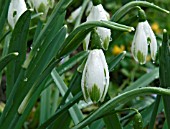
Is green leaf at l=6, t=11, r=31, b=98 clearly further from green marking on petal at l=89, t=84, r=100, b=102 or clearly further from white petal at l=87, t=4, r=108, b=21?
green marking on petal at l=89, t=84, r=100, b=102

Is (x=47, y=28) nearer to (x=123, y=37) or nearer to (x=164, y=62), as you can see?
(x=164, y=62)

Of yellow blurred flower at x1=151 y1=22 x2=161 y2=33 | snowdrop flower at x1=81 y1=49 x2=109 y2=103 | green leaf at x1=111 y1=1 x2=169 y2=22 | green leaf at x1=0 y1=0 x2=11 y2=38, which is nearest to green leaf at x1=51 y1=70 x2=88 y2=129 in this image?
green leaf at x1=0 y1=0 x2=11 y2=38

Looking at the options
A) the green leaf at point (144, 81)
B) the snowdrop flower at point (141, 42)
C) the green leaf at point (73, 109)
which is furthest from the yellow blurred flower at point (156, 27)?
the snowdrop flower at point (141, 42)

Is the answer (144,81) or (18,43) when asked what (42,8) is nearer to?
(18,43)

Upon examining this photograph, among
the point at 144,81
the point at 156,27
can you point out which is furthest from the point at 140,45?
the point at 156,27

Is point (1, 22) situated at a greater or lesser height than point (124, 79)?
greater

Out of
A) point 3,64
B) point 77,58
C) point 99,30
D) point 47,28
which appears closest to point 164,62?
point 99,30

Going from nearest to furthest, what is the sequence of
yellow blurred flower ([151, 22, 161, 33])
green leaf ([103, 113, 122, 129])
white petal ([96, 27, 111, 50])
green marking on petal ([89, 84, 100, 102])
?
green marking on petal ([89, 84, 100, 102])
white petal ([96, 27, 111, 50])
green leaf ([103, 113, 122, 129])
yellow blurred flower ([151, 22, 161, 33])
